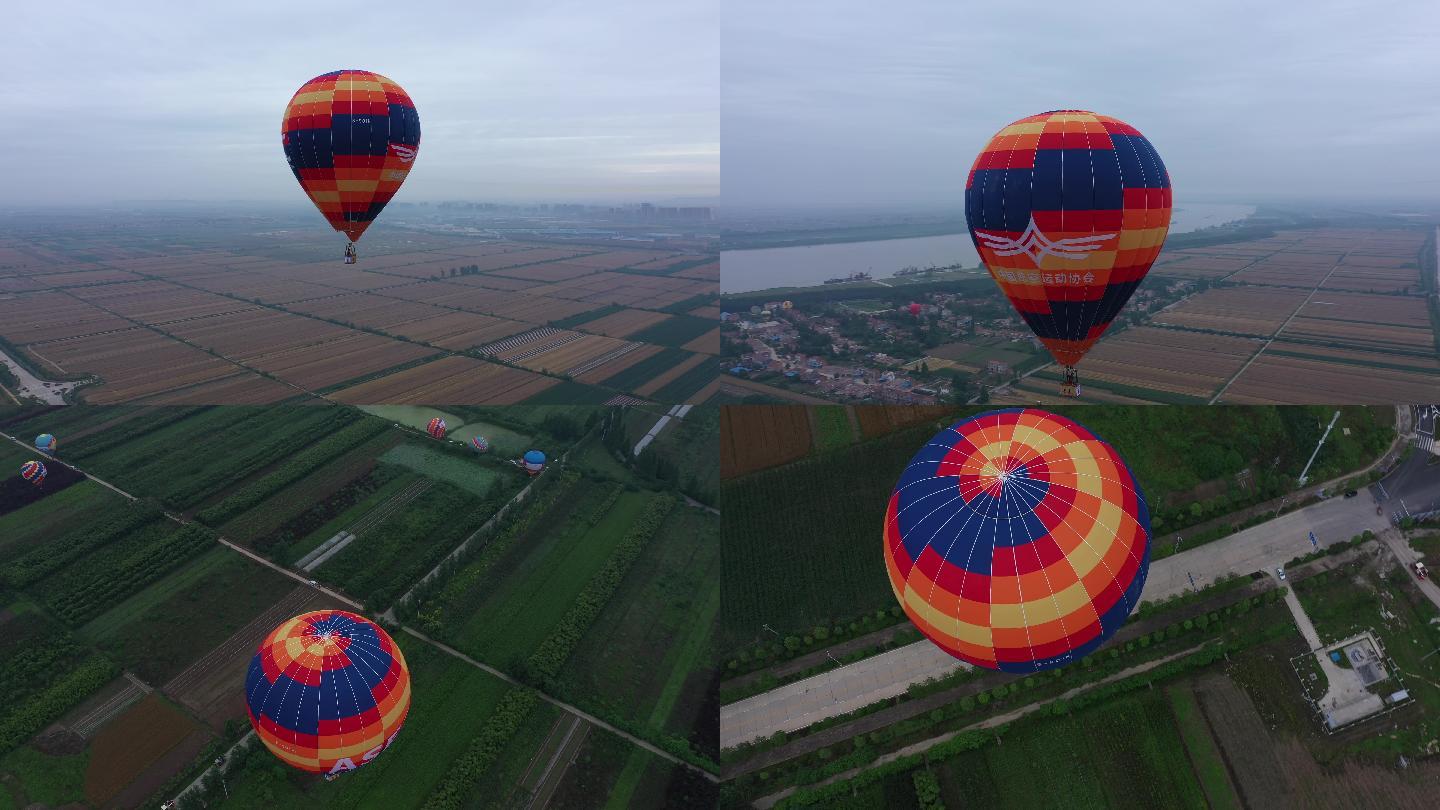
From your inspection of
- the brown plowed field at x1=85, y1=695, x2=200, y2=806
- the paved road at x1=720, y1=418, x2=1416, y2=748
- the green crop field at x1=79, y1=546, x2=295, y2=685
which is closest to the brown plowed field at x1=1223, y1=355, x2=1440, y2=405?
the paved road at x1=720, y1=418, x2=1416, y2=748

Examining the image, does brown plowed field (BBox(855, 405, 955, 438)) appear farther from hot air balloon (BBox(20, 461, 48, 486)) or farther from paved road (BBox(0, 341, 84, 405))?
paved road (BBox(0, 341, 84, 405))

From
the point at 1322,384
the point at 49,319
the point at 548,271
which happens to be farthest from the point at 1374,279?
the point at 49,319

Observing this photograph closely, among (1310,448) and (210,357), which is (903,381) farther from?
(210,357)

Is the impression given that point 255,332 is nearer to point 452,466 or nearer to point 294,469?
point 294,469

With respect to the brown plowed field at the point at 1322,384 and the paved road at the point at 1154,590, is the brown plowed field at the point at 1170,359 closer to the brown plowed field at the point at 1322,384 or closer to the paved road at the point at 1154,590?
the brown plowed field at the point at 1322,384

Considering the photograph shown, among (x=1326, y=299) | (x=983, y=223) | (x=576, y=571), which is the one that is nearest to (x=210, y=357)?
(x=576, y=571)

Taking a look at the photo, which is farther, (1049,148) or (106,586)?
(106,586)
